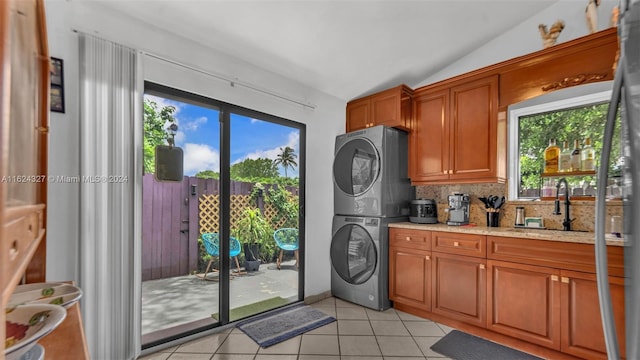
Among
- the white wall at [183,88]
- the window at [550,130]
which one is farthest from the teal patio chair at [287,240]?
the window at [550,130]

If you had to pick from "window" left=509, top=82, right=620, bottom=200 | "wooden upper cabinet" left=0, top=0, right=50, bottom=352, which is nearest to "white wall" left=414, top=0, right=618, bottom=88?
"window" left=509, top=82, right=620, bottom=200

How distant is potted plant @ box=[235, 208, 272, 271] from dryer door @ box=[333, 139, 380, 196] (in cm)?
99

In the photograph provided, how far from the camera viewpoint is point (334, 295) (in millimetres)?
3324

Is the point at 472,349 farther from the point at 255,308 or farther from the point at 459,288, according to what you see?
the point at 255,308

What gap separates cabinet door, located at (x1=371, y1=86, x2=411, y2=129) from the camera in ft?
9.89

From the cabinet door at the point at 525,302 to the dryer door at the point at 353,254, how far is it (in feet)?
3.51

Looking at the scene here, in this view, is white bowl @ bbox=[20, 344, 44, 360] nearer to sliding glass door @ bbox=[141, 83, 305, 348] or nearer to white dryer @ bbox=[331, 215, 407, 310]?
sliding glass door @ bbox=[141, 83, 305, 348]

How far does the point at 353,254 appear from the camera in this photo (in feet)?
10.4

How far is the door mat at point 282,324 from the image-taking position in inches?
93.4

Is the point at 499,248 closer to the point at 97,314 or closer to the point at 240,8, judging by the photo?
the point at 240,8

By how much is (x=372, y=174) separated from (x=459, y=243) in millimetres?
1041

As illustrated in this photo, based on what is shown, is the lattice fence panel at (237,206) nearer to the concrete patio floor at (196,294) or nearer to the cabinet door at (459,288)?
the concrete patio floor at (196,294)

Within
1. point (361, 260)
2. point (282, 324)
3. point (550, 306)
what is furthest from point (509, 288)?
point (282, 324)

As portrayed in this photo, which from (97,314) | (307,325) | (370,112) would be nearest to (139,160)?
(97,314)
